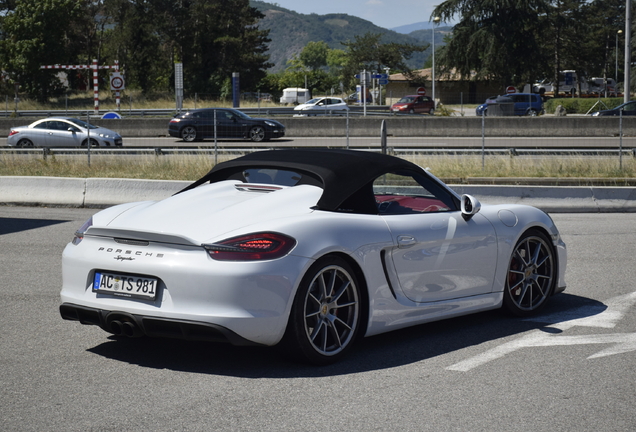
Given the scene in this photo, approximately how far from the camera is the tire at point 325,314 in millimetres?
4656

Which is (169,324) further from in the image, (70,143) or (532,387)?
(70,143)

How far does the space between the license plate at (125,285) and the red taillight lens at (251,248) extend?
0.41m

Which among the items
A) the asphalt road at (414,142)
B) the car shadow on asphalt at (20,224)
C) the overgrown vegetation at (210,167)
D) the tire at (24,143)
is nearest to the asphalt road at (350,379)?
the car shadow on asphalt at (20,224)

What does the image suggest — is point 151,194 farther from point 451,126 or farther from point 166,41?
point 166,41

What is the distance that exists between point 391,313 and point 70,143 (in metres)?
26.7

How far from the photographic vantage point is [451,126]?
3525 cm

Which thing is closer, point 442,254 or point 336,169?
point 336,169

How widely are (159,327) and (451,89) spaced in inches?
3022

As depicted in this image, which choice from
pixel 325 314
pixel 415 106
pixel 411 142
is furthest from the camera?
pixel 415 106

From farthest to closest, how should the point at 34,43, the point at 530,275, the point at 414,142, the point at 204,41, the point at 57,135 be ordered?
1. the point at 204,41
2. the point at 34,43
3. the point at 414,142
4. the point at 57,135
5. the point at 530,275

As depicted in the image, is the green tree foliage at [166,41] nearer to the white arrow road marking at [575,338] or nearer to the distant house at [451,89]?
the distant house at [451,89]

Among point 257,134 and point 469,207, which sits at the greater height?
point 257,134

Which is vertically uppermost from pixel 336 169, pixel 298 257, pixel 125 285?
pixel 336 169

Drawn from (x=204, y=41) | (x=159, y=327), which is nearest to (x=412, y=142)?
(x=159, y=327)
